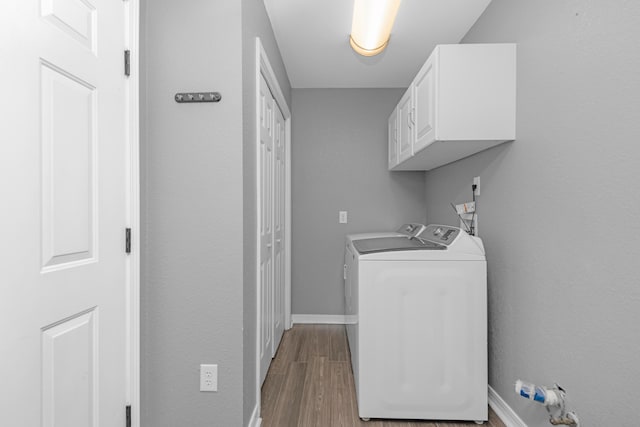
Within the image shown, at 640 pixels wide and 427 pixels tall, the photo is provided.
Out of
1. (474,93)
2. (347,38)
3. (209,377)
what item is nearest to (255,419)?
(209,377)

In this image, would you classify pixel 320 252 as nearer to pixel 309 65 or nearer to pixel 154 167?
pixel 309 65

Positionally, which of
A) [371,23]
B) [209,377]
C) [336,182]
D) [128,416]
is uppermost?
[371,23]

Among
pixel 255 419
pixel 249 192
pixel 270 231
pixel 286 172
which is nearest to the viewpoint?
pixel 249 192

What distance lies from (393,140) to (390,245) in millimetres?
1323

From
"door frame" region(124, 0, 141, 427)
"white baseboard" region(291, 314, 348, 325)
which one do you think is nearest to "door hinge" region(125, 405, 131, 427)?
"door frame" region(124, 0, 141, 427)

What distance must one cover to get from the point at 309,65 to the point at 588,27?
210cm

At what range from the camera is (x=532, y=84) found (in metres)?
1.70

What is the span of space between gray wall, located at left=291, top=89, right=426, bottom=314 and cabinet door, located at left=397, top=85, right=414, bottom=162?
72 centimetres

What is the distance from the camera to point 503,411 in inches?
77.5

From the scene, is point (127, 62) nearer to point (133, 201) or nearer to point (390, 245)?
point (133, 201)

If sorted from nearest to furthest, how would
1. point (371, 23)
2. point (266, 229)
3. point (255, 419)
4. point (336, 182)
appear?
1. point (255, 419)
2. point (371, 23)
3. point (266, 229)
4. point (336, 182)

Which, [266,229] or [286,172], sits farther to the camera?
[286,172]

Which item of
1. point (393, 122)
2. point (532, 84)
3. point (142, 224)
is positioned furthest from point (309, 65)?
point (142, 224)

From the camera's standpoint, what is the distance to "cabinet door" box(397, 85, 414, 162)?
2.43 metres
